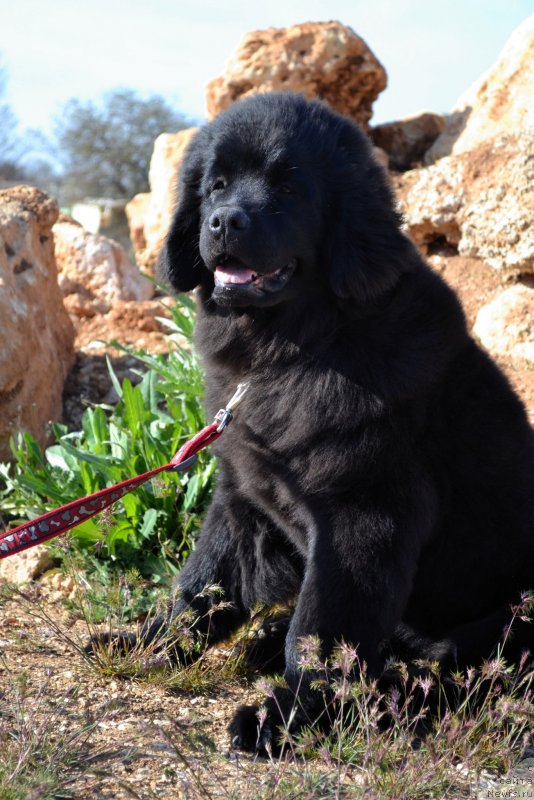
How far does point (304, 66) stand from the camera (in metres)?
7.86

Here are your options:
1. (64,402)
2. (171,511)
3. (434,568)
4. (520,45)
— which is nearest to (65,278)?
(64,402)

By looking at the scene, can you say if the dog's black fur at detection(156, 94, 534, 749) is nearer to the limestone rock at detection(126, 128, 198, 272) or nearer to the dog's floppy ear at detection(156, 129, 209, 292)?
the dog's floppy ear at detection(156, 129, 209, 292)

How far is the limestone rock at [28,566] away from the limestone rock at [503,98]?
4884 millimetres

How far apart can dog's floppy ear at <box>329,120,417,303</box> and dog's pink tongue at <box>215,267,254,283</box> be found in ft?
0.90

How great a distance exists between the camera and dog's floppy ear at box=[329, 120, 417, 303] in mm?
2957

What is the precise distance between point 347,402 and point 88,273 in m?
4.82

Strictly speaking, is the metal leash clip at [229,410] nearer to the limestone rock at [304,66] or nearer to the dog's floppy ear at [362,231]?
the dog's floppy ear at [362,231]

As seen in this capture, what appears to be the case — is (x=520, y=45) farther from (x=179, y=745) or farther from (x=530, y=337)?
(x=179, y=745)

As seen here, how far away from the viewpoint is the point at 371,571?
2877 millimetres

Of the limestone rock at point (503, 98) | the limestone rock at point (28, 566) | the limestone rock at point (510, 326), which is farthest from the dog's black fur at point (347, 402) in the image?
the limestone rock at point (503, 98)

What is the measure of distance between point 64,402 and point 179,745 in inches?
137

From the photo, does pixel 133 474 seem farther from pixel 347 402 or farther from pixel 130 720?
pixel 347 402

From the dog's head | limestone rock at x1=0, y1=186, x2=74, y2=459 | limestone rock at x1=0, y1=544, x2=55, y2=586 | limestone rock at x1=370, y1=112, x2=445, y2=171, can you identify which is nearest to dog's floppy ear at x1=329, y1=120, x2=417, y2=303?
the dog's head

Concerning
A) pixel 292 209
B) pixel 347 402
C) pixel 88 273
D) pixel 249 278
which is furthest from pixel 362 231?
pixel 88 273
